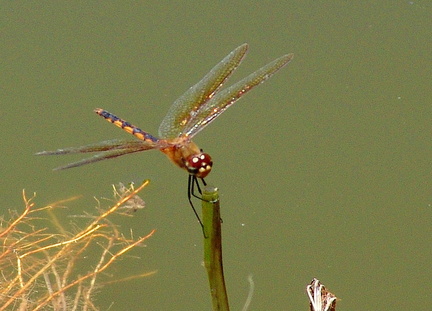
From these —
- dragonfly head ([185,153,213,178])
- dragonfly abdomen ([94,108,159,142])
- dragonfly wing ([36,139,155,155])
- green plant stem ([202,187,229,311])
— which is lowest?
green plant stem ([202,187,229,311])

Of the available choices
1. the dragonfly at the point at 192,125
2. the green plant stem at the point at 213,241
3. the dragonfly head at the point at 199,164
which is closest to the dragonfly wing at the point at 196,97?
the dragonfly at the point at 192,125

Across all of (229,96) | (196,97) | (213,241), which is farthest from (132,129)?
(213,241)

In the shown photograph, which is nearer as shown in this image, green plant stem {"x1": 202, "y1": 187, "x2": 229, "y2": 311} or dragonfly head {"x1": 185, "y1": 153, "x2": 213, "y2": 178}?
green plant stem {"x1": 202, "y1": 187, "x2": 229, "y2": 311}

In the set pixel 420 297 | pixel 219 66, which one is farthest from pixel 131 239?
pixel 420 297

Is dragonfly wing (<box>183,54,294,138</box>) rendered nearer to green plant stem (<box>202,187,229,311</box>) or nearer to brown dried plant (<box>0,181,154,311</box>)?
brown dried plant (<box>0,181,154,311</box>)

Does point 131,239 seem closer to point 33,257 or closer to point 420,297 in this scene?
point 33,257

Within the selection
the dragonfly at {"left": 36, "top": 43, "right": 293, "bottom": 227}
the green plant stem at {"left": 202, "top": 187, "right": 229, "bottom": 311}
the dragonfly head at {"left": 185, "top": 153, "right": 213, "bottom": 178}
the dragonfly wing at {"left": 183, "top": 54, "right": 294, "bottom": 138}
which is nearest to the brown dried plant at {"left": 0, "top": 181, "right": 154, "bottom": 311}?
Answer: the dragonfly at {"left": 36, "top": 43, "right": 293, "bottom": 227}

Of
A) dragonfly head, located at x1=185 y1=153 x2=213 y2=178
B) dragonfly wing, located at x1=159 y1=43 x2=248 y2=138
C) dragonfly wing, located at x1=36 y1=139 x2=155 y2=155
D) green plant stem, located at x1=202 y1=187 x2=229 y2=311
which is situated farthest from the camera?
dragonfly wing, located at x1=159 y1=43 x2=248 y2=138
